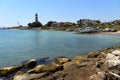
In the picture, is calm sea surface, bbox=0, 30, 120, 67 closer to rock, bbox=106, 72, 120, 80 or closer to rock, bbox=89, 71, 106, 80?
rock, bbox=89, 71, 106, 80

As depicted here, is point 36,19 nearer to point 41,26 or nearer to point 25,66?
point 41,26

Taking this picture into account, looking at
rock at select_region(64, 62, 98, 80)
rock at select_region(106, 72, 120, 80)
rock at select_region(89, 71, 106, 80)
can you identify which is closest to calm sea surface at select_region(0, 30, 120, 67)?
rock at select_region(64, 62, 98, 80)

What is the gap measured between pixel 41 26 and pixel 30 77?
548 ft

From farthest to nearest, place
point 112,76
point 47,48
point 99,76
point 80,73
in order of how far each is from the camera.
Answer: point 47,48, point 80,73, point 99,76, point 112,76

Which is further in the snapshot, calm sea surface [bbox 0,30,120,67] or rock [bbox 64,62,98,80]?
calm sea surface [bbox 0,30,120,67]

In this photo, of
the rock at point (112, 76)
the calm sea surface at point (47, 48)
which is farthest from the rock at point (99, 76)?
the calm sea surface at point (47, 48)

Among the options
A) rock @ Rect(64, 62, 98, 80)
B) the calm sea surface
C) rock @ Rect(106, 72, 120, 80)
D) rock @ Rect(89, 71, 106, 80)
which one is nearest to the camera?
rock @ Rect(106, 72, 120, 80)

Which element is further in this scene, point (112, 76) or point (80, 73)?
point (80, 73)

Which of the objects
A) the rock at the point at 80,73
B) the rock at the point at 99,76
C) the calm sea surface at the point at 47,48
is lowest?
the calm sea surface at the point at 47,48

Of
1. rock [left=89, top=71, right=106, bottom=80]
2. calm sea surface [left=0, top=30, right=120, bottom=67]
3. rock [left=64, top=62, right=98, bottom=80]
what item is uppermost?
rock [left=89, top=71, right=106, bottom=80]

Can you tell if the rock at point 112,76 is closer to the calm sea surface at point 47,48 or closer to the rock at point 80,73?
the rock at point 80,73

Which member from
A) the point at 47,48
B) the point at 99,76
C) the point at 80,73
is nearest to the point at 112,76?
the point at 99,76

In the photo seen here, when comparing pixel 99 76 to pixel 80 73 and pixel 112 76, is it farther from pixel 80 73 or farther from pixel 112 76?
pixel 80 73

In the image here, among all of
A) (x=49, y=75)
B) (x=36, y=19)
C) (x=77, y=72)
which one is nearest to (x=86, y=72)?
(x=77, y=72)
